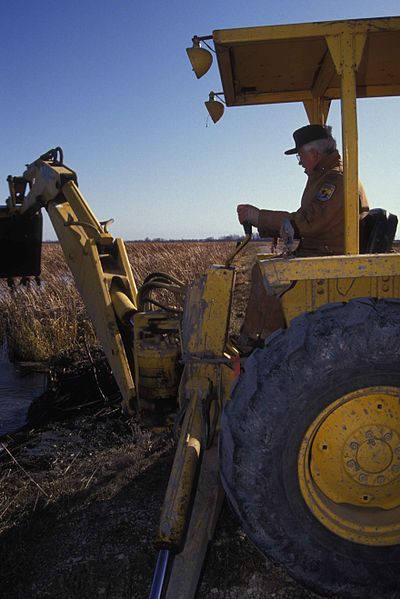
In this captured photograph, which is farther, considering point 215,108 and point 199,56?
point 215,108

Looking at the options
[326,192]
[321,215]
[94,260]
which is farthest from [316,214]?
[94,260]

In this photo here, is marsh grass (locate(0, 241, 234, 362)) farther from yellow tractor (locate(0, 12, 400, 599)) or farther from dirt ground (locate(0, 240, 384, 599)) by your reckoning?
yellow tractor (locate(0, 12, 400, 599))

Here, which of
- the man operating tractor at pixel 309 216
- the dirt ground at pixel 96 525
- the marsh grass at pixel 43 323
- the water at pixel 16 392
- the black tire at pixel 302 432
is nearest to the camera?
the black tire at pixel 302 432

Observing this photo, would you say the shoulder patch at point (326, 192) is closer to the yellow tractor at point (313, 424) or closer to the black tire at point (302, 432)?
the yellow tractor at point (313, 424)

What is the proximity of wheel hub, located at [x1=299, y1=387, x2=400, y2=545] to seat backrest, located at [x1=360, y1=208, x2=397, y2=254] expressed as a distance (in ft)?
3.53

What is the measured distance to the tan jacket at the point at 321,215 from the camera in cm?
333

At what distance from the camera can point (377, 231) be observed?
10.6ft

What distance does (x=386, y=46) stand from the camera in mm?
3051

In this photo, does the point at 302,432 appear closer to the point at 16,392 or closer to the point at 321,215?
the point at 321,215

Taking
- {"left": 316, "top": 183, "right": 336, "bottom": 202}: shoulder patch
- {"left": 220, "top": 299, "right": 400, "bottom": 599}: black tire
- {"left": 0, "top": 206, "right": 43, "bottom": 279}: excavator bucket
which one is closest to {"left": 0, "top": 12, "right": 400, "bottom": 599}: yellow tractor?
{"left": 220, "top": 299, "right": 400, "bottom": 599}: black tire

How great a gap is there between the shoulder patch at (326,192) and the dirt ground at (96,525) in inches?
78.9

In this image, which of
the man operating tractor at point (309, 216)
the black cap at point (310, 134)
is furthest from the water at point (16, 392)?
the black cap at point (310, 134)

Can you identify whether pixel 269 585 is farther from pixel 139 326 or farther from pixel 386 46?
pixel 386 46

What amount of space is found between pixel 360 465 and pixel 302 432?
38 cm
